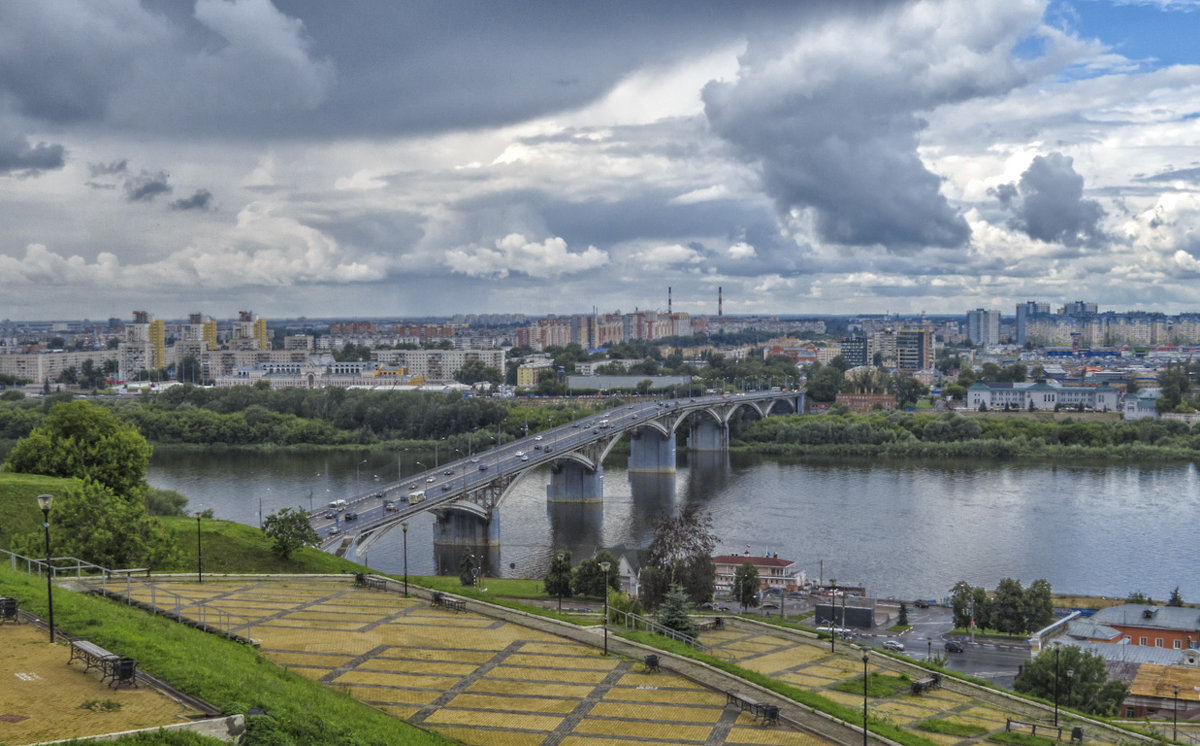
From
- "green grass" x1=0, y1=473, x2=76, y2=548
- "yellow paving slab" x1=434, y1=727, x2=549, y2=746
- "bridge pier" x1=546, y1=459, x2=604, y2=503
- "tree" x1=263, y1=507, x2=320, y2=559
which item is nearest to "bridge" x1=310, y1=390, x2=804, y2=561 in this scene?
"bridge pier" x1=546, y1=459, x2=604, y2=503

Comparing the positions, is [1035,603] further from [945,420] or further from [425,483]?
[945,420]

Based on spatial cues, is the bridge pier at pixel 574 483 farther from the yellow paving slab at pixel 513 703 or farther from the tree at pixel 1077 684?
the yellow paving slab at pixel 513 703

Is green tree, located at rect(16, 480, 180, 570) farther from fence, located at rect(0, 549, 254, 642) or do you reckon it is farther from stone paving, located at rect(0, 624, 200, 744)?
stone paving, located at rect(0, 624, 200, 744)

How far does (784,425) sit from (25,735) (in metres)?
54.2

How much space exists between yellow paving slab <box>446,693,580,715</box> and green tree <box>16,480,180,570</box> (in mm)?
8096

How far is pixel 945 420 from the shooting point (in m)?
58.0

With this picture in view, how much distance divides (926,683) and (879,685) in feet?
2.14

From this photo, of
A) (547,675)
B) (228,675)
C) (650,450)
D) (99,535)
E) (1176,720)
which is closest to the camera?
(228,675)

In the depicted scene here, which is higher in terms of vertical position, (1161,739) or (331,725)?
(331,725)

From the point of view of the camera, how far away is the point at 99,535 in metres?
16.4

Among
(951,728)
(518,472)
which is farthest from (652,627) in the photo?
(518,472)

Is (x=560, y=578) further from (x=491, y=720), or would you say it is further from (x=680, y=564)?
(x=491, y=720)

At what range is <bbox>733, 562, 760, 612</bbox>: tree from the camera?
948 inches

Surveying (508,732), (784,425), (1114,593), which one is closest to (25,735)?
(508,732)
